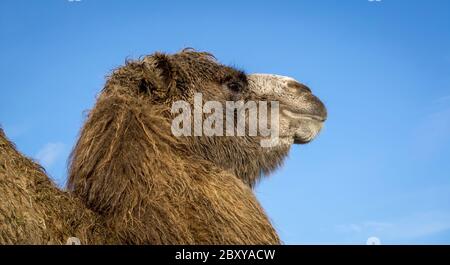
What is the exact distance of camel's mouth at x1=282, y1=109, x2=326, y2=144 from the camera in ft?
26.7

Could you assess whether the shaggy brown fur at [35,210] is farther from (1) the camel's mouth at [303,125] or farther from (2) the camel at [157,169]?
(1) the camel's mouth at [303,125]

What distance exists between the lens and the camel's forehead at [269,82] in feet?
26.9

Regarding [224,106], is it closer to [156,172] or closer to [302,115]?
[302,115]

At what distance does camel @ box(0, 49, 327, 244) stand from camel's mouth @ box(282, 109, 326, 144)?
1 centimetres

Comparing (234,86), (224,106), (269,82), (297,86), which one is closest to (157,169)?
(224,106)

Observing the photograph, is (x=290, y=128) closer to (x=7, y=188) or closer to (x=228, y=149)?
(x=228, y=149)

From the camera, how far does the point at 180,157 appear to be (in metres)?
6.89

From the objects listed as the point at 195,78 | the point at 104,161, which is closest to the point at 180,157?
the point at 104,161

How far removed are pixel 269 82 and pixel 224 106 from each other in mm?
754

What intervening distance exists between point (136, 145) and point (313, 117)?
244 centimetres

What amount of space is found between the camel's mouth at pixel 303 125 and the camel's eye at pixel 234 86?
557mm

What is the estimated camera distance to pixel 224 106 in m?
7.80

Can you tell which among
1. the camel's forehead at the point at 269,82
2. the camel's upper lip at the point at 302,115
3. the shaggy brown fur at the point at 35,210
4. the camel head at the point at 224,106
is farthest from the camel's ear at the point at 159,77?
the shaggy brown fur at the point at 35,210

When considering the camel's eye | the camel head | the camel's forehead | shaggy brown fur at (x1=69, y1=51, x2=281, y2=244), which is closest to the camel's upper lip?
the camel head
